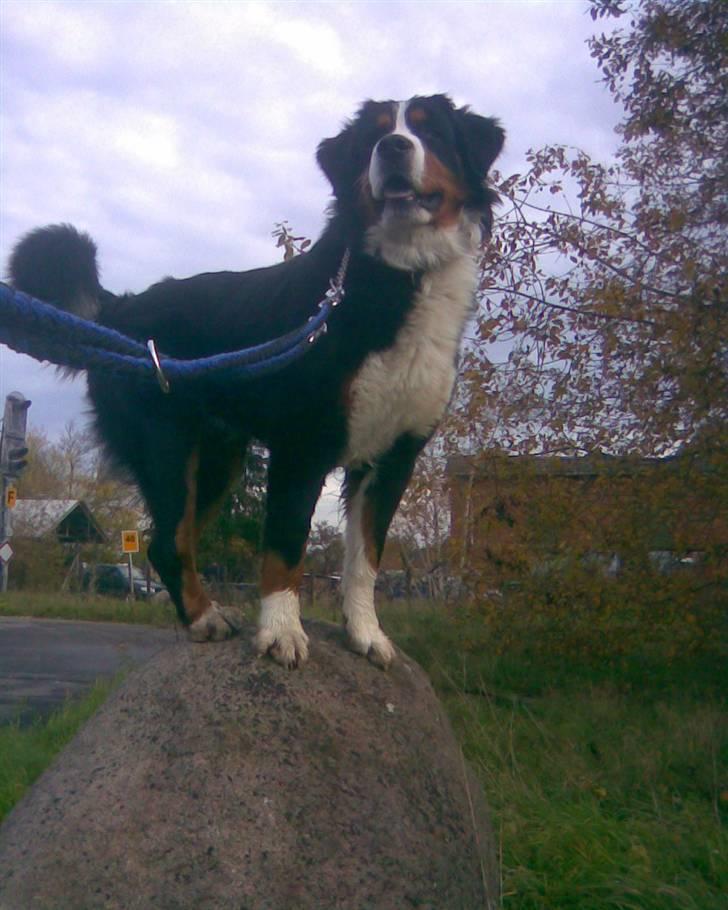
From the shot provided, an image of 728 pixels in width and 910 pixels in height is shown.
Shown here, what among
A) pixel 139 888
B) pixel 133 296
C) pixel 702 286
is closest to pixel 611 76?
pixel 702 286

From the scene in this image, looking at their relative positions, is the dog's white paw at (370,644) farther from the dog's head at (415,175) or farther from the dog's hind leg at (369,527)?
the dog's head at (415,175)

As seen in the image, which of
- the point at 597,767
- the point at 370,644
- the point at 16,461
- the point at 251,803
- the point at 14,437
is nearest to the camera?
the point at 251,803

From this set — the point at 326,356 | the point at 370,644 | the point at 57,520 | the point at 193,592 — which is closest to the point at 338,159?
the point at 326,356

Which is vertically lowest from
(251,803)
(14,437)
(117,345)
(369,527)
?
(251,803)

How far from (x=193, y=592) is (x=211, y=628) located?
16 centimetres

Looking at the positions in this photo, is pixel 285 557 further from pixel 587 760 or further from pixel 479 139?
pixel 587 760

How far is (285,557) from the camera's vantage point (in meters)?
3.42

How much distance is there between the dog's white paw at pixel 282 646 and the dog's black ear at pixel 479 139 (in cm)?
179

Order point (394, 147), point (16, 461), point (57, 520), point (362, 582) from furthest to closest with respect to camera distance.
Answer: point (57, 520)
point (16, 461)
point (362, 582)
point (394, 147)

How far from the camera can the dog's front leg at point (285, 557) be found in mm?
3393

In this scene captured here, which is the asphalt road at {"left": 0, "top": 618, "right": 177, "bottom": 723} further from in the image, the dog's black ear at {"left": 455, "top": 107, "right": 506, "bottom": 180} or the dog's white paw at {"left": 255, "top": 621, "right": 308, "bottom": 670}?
the dog's black ear at {"left": 455, "top": 107, "right": 506, "bottom": 180}

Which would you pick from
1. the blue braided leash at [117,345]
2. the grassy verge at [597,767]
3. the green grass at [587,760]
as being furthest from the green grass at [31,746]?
the blue braided leash at [117,345]

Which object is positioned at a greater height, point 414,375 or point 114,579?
point 114,579

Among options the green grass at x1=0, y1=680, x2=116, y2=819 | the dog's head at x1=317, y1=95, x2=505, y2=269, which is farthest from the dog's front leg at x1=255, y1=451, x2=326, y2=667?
the green grass at x1=0, y1=680, x2=116, y2=819
